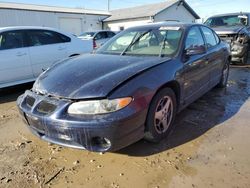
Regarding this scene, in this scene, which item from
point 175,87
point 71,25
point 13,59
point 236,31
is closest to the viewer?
point 175,87

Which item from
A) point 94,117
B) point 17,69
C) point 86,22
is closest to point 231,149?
point 94,117

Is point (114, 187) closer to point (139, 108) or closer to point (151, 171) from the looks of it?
point (151, 171)

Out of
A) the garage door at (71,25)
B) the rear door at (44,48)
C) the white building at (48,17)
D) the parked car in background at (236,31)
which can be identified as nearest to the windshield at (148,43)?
the rear door at (44,48)

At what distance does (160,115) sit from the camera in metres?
3.46

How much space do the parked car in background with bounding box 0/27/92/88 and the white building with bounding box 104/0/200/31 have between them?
20.9 metres

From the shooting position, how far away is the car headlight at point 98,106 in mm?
2787

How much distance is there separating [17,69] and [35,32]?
3.48 feet

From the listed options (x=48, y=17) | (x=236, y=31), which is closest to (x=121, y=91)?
(x=236, y=31)

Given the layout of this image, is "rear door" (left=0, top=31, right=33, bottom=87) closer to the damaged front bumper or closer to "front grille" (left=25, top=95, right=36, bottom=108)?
"front grille" (left=25, top=95, right=36, bottom=108)

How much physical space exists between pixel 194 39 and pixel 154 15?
75.0ft

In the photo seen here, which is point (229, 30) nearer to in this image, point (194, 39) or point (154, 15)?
point (194, 39)

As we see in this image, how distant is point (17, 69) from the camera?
20.0 feet

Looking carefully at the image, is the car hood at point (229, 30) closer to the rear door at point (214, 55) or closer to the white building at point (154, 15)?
the rear door at point (214, 55)

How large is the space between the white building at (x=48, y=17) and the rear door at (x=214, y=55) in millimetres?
22222
